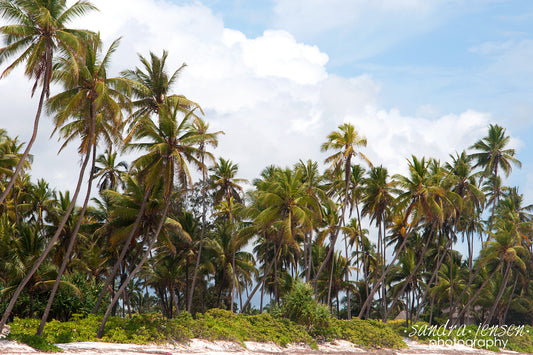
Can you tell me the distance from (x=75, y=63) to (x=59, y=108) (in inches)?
146

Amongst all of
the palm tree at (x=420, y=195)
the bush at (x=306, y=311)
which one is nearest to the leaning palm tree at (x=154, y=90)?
the bush at (x=306, y=311)

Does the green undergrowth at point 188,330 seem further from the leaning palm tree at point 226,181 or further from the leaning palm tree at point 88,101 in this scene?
the leaning palm tree at point 226,181

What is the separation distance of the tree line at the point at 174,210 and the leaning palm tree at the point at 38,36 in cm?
5

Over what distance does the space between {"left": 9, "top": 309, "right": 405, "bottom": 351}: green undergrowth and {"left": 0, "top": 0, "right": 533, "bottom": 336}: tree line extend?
40.5 inches

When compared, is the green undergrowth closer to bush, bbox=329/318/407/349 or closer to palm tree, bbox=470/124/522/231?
bush, bbox=329/318/407/349

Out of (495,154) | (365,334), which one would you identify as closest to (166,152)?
(365,334)

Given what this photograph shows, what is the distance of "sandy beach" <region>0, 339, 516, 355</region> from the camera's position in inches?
688

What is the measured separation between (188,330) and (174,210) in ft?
62.3

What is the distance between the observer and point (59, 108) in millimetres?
22078

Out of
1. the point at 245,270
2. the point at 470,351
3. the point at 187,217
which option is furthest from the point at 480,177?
the point at 187,217

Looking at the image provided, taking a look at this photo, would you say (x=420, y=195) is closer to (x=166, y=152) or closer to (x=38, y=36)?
(x=166, y=152)

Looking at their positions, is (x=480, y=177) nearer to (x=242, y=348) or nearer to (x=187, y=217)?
(x=187, y=217)

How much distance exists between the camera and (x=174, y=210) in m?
40.6

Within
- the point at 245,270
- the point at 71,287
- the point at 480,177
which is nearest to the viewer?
the point at 71,287
